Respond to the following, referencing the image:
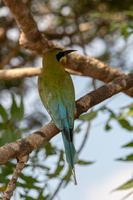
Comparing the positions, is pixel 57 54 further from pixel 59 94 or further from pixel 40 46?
pixel 59 94

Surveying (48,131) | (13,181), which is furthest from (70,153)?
(13,181)

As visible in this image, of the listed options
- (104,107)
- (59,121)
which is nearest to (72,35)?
(104,107)

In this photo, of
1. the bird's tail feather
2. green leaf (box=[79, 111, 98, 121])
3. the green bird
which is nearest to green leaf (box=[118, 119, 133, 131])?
green leaf (box=[79, 111, 98, 121])

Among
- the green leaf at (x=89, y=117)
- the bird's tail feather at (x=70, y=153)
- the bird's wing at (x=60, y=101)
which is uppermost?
the bird's wing at (x=60, y=101)

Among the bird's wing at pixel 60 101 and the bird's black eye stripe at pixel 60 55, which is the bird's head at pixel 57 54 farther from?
the bird's wing at pixel 60 101

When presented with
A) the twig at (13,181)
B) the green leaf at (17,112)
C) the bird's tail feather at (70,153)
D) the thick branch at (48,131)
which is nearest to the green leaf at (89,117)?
the thick branch at (48,131)

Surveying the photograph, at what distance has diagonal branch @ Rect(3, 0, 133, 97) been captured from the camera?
228cm

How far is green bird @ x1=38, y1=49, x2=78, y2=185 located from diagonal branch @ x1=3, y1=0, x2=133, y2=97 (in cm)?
6

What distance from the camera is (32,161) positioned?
2328 millimetres

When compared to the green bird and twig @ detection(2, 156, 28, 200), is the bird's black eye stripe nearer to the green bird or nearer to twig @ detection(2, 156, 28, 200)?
the green bird

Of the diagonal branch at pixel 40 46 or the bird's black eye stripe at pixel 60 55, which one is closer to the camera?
the diagonal branch at pixel 40 46

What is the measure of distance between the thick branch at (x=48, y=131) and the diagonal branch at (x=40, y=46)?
0.46m

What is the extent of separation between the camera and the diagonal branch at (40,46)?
2.28m

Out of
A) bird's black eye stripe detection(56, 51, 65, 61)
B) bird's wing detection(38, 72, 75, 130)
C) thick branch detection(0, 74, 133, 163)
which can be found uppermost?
thick branch detection(0, 74, 133, 163)
